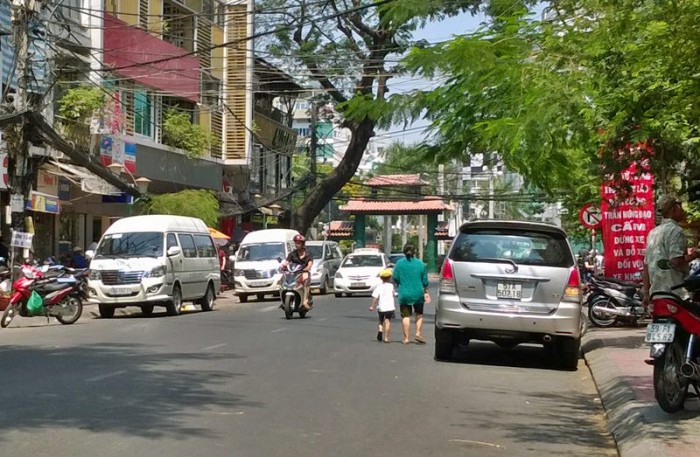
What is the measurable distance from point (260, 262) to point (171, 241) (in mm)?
9249

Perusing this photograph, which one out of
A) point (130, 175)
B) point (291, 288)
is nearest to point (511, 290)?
point (291, 288)

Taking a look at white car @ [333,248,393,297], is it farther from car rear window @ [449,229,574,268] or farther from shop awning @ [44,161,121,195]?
car rear window @ [449,229,574,268]

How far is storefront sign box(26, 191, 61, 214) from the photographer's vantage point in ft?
82.1

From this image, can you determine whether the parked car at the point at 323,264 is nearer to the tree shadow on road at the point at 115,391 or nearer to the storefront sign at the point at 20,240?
the storefront sign at the point at 20,240

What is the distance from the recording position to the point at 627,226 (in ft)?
71.2

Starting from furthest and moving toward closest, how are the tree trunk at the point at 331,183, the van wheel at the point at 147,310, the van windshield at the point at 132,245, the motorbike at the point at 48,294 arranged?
the tree trunk at the point at 331,183
the van wheel at the point at 147,310
the van windshield at the point at 132,245
the motorbike at the point at 48,294

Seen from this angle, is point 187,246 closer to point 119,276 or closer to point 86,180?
point 119,276

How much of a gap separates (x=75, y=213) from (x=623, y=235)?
19135mm

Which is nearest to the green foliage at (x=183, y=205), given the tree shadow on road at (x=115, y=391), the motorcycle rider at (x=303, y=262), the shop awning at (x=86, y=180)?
the shop awning at (x=86, y=180)

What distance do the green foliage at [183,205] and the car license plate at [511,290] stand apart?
2129cm

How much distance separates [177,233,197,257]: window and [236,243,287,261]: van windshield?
307 inches

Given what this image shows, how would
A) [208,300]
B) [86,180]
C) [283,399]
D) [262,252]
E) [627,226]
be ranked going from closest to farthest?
[283,399]
[627,226]
[208,300]
[86,180]
[262,252]

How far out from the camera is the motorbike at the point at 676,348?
877 cm

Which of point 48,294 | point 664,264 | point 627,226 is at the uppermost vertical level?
point 627,226
